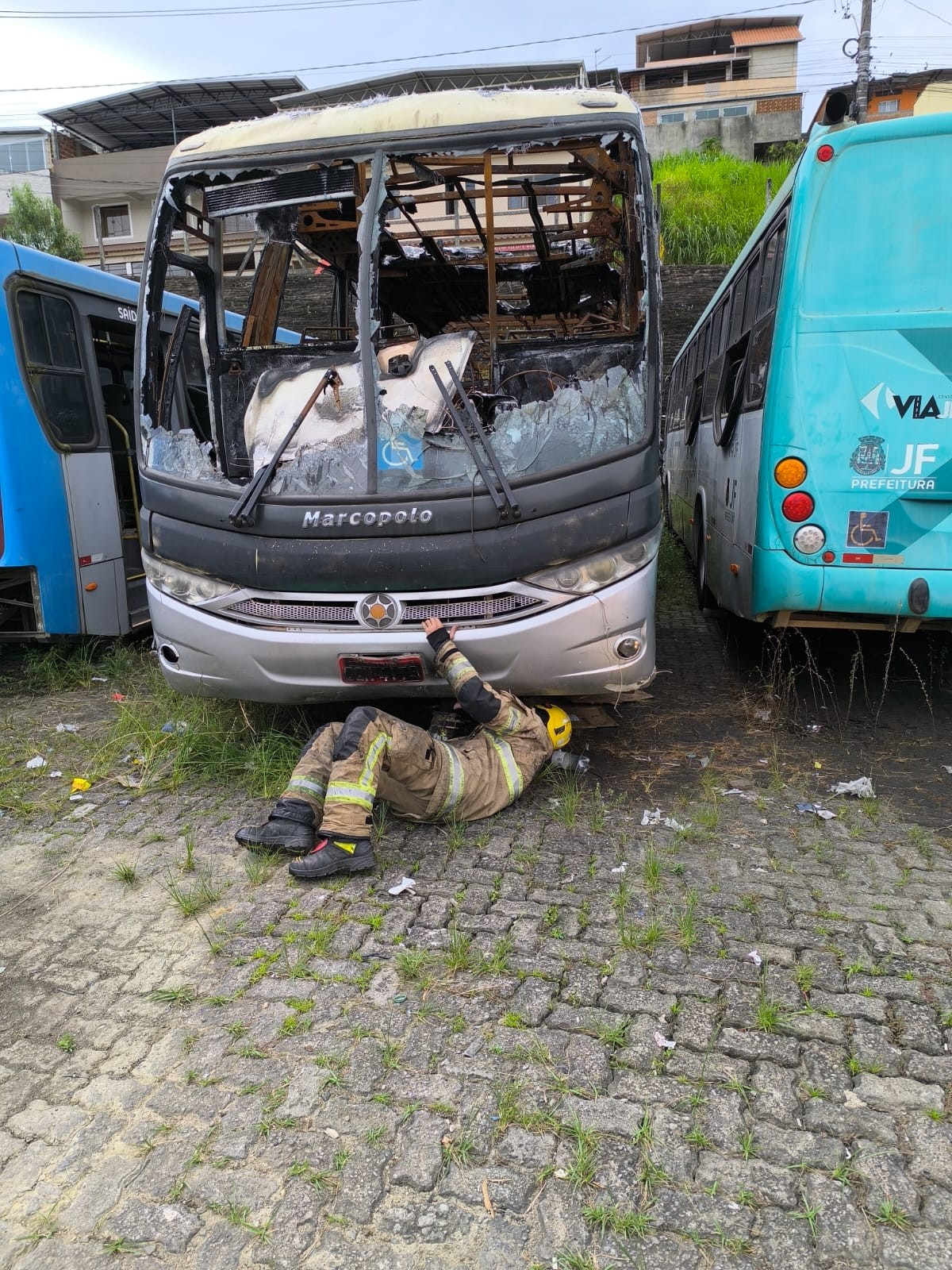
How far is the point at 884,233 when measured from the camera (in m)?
4.51

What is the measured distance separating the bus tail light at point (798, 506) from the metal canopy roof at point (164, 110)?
3640 cm

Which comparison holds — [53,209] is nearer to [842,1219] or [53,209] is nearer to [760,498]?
[760,498]

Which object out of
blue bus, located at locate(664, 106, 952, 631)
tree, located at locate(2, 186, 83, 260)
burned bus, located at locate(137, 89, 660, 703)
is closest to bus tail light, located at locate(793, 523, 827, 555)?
blue bus, located at locate(664, 106, 952, 631)

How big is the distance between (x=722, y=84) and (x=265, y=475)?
48446 millimetres

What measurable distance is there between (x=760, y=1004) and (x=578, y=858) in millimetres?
1094

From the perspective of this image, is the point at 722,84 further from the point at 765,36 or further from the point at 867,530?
the point at 867,530

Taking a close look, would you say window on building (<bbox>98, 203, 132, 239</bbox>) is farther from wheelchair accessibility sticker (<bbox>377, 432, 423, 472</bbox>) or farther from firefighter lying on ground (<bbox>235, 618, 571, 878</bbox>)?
firefighter lying on ground (<bbox>235, 618, 571, 878</bbox>)

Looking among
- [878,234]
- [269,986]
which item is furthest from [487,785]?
[878,234]

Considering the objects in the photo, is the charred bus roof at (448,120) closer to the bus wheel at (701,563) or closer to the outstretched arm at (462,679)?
the outstretched arm at (462,679)

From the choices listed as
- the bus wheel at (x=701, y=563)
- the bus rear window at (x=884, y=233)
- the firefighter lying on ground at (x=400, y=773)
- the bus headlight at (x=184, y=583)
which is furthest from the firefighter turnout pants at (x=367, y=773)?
the bus wheel at (x=701, y=563)

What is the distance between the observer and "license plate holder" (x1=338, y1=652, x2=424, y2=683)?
12.9 ft

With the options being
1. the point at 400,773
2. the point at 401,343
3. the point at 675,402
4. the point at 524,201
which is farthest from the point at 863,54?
the point at 400,773

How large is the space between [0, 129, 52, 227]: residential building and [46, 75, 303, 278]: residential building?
1.94ft

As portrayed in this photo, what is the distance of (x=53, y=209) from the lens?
34.0 m
